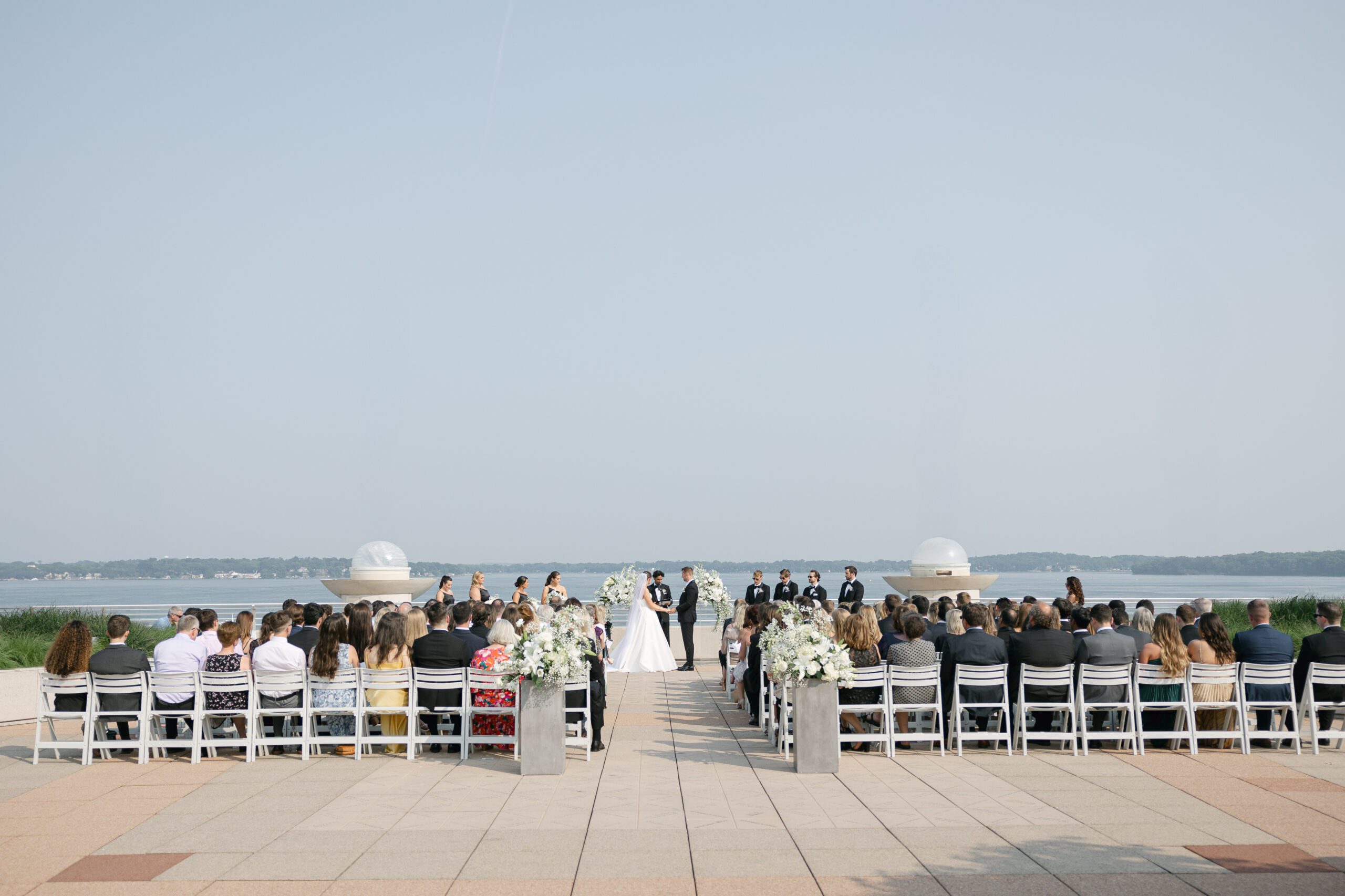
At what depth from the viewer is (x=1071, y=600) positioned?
46.7ft

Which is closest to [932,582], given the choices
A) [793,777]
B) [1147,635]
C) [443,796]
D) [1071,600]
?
[1071,600]

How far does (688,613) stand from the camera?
1892cm

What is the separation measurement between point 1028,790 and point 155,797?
275 inches

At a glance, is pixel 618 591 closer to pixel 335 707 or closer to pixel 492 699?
pixel 492 699

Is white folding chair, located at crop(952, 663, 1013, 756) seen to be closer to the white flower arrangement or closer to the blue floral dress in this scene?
the white flower arrangement

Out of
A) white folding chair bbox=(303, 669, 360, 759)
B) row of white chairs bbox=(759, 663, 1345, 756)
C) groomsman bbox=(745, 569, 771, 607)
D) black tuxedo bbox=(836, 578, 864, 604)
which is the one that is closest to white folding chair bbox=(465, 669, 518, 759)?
white folding chair bbox=(303, 669, 360, 759)

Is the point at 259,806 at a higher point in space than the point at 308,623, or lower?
lower

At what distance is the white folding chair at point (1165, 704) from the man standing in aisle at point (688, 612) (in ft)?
30.9

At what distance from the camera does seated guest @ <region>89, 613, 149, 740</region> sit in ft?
32.4

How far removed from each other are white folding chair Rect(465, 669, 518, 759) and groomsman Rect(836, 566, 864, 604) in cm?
920

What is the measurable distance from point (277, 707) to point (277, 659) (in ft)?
1.62

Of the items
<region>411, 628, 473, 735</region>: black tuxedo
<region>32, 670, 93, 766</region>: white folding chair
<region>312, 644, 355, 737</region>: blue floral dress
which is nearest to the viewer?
<region>32, 670, 93, 766</region>: white folding chair

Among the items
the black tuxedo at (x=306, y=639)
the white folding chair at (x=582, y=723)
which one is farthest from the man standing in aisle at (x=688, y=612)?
the black tuxedo at (x=306, y=639)

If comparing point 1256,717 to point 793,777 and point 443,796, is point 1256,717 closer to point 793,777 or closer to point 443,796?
point 793,777
